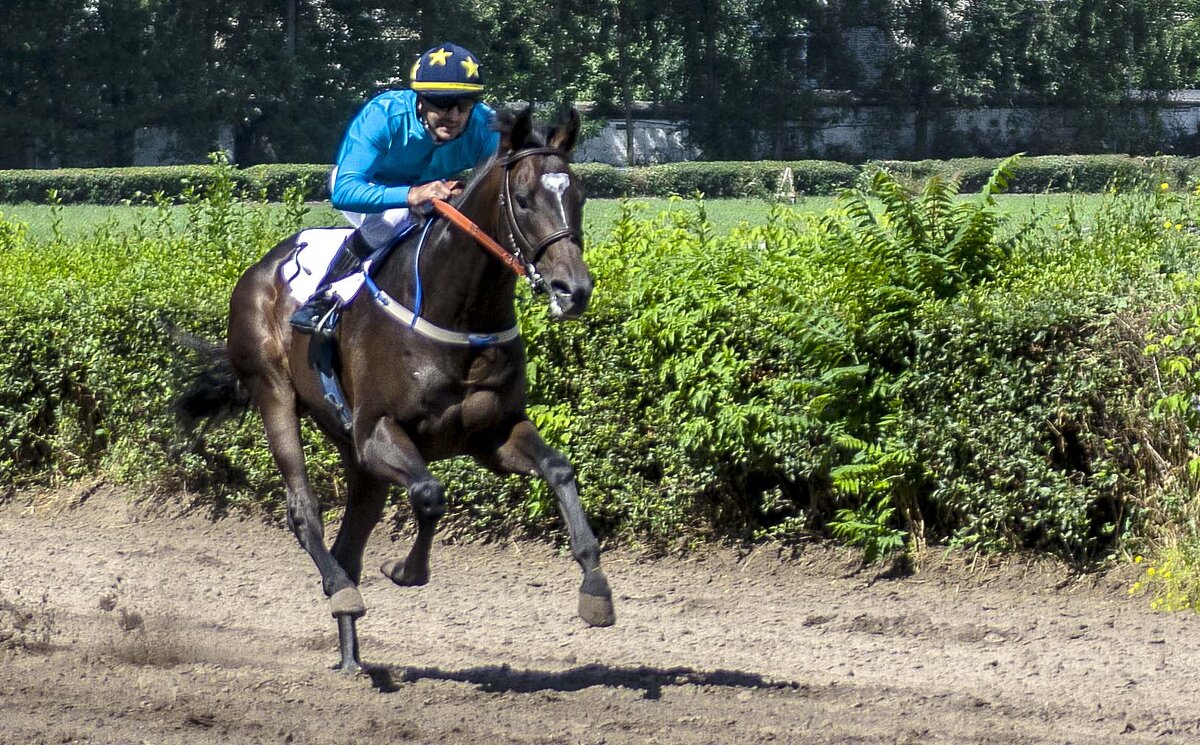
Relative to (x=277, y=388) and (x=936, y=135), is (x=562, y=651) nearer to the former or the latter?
(x=277, y=388)

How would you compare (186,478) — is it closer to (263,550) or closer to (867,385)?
(263,550)

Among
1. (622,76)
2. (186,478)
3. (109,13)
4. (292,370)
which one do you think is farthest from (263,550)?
(622,76)

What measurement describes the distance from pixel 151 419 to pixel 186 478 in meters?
0.39

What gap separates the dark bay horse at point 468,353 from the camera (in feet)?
14.9

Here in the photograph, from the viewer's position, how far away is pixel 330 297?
5402 mm

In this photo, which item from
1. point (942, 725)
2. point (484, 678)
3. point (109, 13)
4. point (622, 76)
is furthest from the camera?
point (622, 76)

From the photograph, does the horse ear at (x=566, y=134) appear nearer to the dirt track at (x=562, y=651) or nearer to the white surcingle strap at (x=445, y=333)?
the white surcingle strap at (x=445, y=333)

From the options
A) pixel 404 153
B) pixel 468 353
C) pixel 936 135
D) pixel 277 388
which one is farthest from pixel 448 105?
pixel 936 135

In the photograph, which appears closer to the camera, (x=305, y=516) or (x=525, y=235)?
(x=525, y=235)

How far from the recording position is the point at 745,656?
5.72m

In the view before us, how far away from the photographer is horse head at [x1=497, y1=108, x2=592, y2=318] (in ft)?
14.2

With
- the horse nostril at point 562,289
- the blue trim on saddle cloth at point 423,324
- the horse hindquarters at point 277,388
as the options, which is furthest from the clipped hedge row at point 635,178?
the horse nostril at point 562,289

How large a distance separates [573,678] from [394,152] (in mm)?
2040

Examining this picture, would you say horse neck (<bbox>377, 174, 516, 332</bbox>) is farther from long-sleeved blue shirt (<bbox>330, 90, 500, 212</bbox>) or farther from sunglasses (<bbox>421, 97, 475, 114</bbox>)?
sunglasses (<bbox>421, 97, 475, 114</bbox>)
